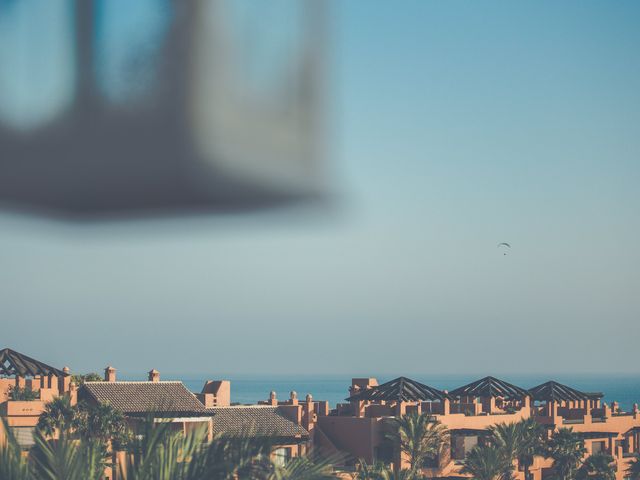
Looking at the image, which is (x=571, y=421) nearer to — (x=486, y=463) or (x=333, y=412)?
(x=486, y=463)

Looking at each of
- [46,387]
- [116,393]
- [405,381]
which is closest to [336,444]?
[405,381]

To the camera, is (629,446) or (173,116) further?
(629,446)

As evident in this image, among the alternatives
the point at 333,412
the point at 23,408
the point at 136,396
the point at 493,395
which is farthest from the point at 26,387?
the point at 493,395

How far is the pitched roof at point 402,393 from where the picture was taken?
33.7 meters

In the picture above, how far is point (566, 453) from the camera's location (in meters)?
32.6

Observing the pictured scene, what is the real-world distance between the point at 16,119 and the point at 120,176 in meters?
0.32

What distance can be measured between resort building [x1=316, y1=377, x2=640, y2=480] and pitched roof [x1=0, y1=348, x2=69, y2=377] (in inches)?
381

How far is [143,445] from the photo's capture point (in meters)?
5.26

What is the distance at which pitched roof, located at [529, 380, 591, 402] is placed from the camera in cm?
3944

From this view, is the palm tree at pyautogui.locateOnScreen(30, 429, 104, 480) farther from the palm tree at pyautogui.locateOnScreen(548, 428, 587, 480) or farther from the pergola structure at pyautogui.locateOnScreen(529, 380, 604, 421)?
the pergola structure at pyautogui.locateOnScreen(529, 380, 604, 421)

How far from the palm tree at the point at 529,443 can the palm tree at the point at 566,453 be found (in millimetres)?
407

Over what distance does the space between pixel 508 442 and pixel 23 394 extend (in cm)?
1515

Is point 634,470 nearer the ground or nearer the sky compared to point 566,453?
nearer the ground

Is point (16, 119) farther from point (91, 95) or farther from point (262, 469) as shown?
point (262, 469)
